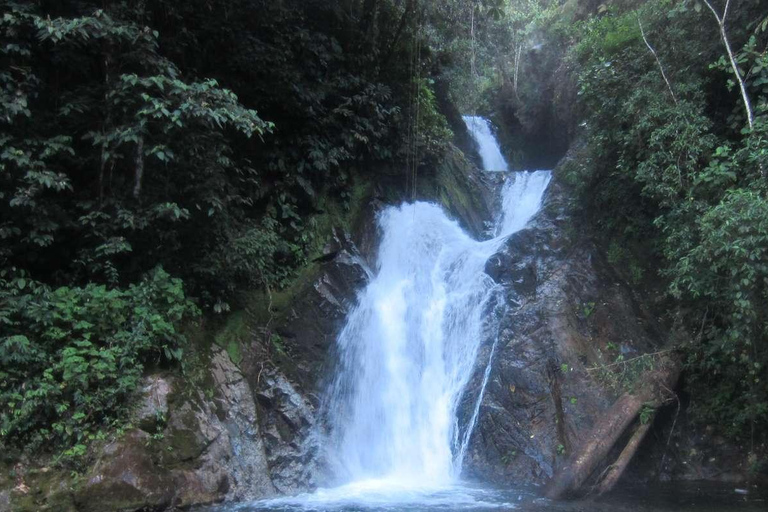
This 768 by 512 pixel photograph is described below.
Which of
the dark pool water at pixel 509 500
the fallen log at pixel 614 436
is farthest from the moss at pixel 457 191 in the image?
the dark pool water at pixel 509 500

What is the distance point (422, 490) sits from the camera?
7.69 metres

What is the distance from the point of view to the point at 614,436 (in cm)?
786

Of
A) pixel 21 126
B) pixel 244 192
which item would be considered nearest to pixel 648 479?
pixel 244 192

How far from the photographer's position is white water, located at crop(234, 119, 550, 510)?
7875 millimetres

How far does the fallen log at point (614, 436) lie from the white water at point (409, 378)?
3.78 feet

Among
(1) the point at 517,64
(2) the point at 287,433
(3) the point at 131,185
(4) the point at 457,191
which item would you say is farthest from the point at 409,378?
(1) the point at 517,64

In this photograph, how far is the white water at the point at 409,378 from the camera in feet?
25.8

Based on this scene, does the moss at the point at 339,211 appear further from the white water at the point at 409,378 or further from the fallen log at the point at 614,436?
the fallen log at the point at 614,436

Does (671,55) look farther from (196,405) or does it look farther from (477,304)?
(196,405)

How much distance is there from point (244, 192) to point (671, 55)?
26.6ft

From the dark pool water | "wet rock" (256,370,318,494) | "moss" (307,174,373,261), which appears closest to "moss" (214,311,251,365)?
"wet rock" (256,370,318,494)

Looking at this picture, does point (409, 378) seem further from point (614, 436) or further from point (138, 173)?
point (138, 173)

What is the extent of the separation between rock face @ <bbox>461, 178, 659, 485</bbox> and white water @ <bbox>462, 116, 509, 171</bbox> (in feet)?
25.8

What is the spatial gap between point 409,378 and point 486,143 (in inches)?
468
